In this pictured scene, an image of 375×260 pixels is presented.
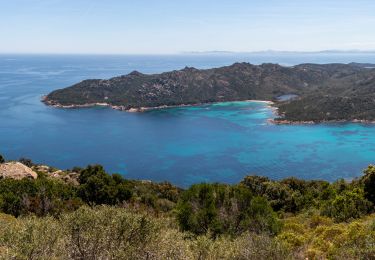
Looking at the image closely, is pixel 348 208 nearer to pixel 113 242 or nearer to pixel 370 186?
pixel 370 186

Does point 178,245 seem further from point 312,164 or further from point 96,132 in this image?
point 96,132

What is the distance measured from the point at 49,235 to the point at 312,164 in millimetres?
80917

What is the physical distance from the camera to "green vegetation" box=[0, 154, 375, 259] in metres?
14.4

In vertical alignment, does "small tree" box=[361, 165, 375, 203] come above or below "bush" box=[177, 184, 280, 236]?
below

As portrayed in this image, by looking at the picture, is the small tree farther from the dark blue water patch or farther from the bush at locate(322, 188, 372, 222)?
the dark blue water patch

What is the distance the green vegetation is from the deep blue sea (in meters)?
34.0

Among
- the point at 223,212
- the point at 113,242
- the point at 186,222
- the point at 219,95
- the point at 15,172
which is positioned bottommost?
the point at 219,95

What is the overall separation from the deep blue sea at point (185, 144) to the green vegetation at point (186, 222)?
3398cm

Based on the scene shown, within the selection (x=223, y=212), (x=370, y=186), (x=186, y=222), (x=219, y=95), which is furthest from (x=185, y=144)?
(x=186, y=222)

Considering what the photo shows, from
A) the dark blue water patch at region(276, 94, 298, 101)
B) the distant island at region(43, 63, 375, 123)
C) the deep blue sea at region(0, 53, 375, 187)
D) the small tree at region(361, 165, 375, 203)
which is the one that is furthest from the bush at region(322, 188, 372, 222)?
the dark blue water patch at region(276, 94, 298, 101)

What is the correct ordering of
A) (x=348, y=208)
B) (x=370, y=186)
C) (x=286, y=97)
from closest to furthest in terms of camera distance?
(x=348, y=208), (x=370, y=186), (x=286, y=97)

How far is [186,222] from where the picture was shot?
25.7 metres

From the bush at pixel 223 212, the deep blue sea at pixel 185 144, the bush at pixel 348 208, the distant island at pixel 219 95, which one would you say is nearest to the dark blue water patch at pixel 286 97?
the distant island at pixel 219 95

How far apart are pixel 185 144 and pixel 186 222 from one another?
3256 inches
